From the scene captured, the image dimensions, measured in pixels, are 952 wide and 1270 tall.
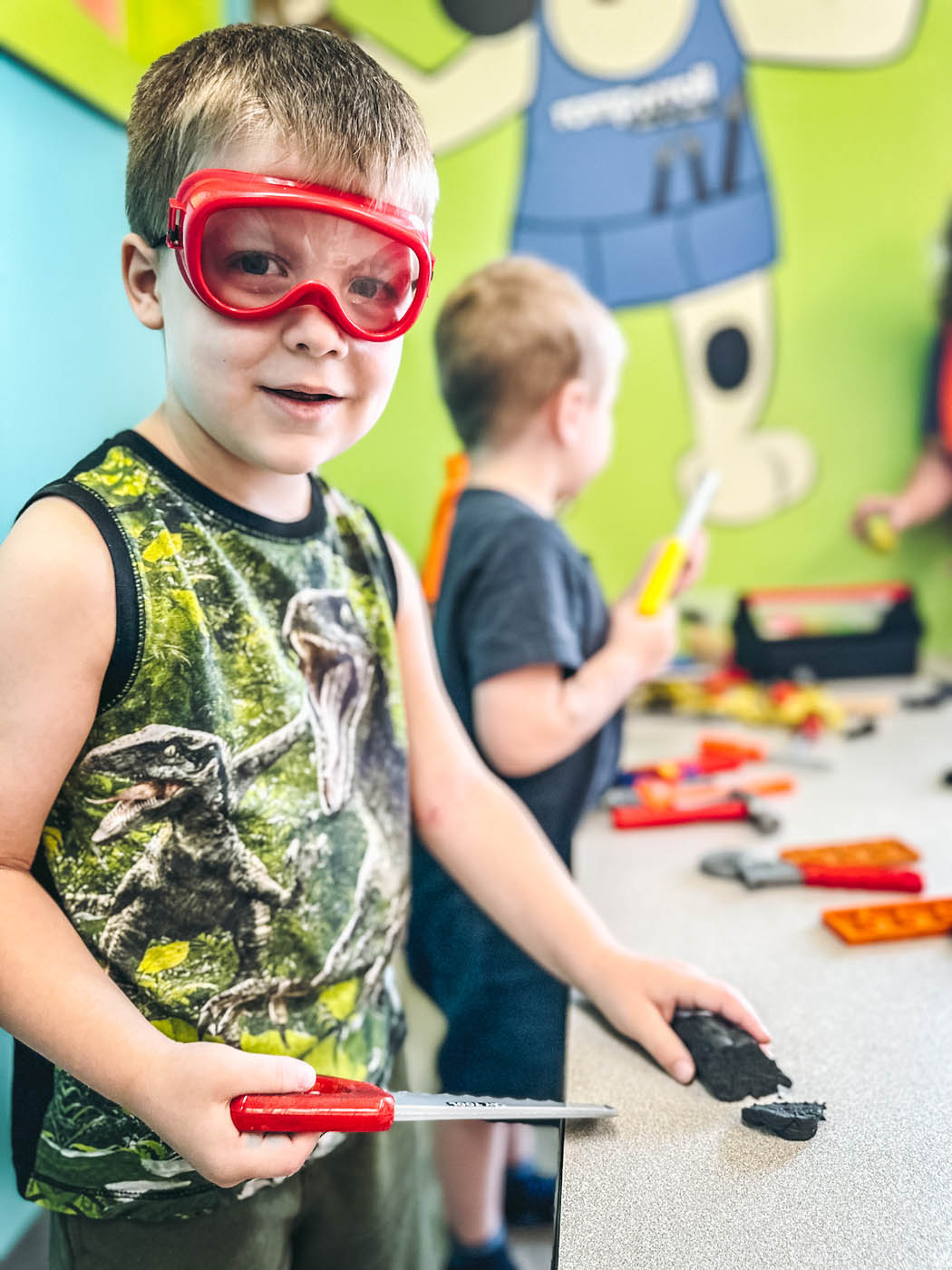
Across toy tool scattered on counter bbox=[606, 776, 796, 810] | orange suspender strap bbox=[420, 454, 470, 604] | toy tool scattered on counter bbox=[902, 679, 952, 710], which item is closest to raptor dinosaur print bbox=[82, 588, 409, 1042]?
toy tool scattered on counter bbox=[606, 776, 796, 810]

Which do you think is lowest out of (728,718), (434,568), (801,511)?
(728,718)

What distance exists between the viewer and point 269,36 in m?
0.43

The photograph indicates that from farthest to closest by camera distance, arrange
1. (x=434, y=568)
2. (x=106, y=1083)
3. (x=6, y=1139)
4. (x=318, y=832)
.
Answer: (x=434, y=568) → (x=6, y=1139) → (x=318, y=832) → (x=106, y=1083)

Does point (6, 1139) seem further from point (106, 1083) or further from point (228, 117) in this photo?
point (228, 117)

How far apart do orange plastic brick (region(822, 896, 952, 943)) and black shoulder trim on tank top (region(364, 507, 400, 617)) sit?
0.32 m

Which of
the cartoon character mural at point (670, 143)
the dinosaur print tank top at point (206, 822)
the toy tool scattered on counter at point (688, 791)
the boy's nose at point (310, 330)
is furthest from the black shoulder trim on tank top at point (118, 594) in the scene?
the cartoon character mural at point (670, 143)

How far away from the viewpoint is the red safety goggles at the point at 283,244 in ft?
1.28

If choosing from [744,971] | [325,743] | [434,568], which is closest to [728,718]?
[434,568]

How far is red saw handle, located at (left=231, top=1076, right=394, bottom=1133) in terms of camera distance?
1.20 feet

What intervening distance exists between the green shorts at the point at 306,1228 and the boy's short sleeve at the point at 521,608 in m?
0.34

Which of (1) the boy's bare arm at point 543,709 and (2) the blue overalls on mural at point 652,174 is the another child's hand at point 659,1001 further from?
(2) the blue overalls on mural at point 652,174

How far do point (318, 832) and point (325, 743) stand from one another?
0.04 m

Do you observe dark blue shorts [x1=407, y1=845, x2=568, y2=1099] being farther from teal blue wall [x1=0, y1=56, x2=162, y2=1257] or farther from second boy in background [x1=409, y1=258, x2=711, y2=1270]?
teal blue wall [x1=0, y1=56, x2=162, y2=1257]

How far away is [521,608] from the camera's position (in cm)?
83
